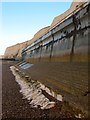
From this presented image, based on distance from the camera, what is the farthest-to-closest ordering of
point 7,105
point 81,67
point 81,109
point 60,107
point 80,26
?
point 7,105 → point 80,26 → point 60,107 → point 81,67 → point 81,109

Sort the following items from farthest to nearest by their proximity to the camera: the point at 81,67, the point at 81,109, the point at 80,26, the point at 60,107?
the point at 80,26
the point at 60,107
the point at 81,67
the point at 81,109

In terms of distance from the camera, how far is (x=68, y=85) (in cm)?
735

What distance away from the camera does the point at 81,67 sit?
6340 mm

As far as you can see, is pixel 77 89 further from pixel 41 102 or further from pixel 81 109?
pixel 41 102

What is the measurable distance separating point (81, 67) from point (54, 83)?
3175 mm

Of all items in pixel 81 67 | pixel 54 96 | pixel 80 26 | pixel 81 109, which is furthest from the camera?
pixel 54 96

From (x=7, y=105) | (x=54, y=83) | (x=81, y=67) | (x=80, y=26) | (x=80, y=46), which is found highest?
(x=80, y=26)

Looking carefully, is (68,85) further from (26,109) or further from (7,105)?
(7,105)

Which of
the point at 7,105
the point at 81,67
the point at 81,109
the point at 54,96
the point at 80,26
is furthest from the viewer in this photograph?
the point at 54,96

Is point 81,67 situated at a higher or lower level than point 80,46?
lower

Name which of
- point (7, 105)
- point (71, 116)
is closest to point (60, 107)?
point (71, 116)

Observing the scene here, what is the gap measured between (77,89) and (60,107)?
1136 millimetres

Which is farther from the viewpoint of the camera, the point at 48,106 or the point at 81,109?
the point at 48,106

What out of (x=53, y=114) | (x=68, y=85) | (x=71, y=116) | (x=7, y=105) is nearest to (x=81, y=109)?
(x=71, y=116)
